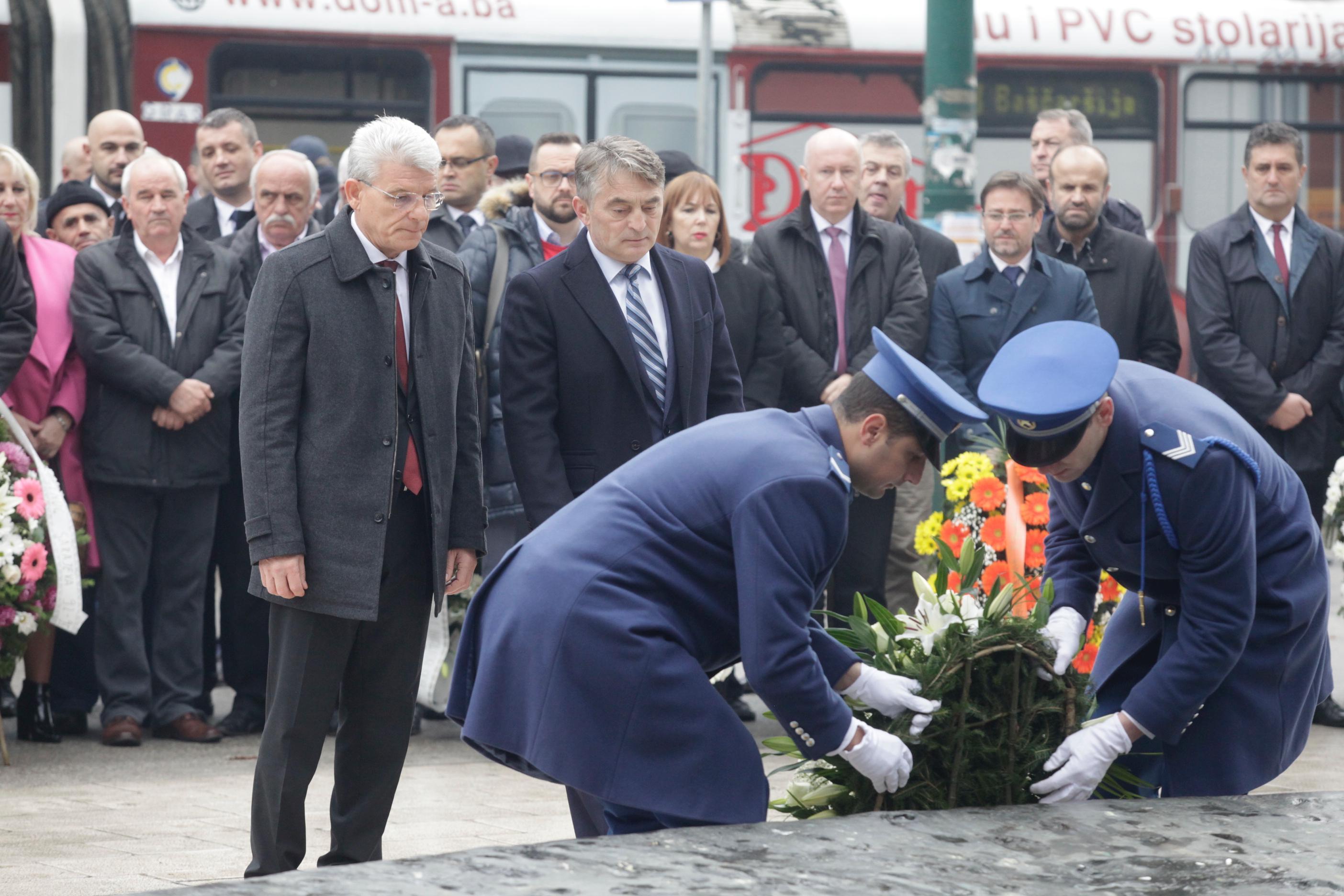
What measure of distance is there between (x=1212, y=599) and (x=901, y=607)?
4100 mm

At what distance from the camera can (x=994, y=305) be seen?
25.1 ft

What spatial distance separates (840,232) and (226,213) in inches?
111

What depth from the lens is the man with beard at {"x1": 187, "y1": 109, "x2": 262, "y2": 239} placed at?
8.41 m

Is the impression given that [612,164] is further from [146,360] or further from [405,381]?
[146,360]

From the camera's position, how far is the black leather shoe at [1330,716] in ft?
25.0

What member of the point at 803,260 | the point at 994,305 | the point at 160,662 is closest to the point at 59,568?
the point at 160,662

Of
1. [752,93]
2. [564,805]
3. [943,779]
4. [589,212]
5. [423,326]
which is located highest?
[752,93]

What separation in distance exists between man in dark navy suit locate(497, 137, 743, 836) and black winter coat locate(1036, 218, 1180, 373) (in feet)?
10.1

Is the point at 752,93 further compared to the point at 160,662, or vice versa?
the point at 752,93

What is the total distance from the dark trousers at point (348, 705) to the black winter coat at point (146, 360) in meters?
2.36

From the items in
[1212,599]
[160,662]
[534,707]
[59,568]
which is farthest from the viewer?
[160,662]

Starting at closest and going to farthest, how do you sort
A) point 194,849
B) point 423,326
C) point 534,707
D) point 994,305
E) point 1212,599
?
point 534,707 < point 1212,599 < point 423,326 < point 194,849 < point 994,305

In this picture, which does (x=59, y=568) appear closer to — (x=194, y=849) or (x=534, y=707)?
(x=194, y=849)

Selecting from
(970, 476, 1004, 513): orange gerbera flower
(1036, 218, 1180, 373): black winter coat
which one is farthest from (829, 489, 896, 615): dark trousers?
(1036, 218, 1180, 373): black winter coat
